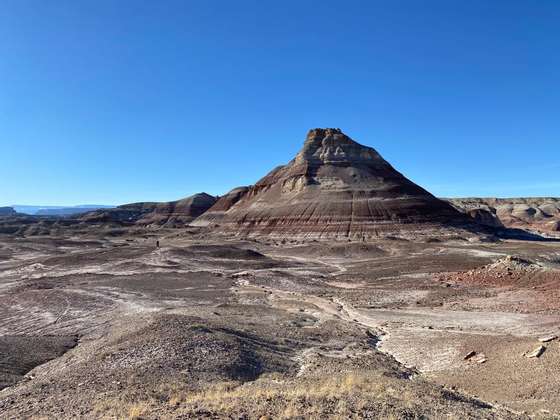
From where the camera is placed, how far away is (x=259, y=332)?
20969 mm

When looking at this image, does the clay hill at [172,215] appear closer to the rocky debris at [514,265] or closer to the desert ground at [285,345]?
the desert ground at [285,345]

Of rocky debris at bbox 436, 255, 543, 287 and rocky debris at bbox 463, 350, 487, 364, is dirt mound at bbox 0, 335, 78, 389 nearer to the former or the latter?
rocky debris at bbox 463, 350, 487, 364

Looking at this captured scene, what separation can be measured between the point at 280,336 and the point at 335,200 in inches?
2908

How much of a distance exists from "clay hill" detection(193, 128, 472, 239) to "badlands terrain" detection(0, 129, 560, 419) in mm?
19844

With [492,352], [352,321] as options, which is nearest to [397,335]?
[352,321]

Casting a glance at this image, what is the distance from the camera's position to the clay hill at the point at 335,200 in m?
85.9

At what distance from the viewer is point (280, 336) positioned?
813 inches

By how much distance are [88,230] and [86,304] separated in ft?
368

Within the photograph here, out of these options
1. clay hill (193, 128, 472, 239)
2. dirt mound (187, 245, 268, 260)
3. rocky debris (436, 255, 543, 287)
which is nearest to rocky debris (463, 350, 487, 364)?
rocky debris (436, 255, 543, 287)

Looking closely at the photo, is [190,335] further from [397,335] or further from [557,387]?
[557,387]

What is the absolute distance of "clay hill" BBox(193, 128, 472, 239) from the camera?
282 feet

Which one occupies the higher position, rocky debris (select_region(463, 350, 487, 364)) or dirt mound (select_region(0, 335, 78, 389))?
rocky debris (select_region(463, 350, 487, 364))

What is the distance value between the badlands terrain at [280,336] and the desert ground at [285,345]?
0.27ft

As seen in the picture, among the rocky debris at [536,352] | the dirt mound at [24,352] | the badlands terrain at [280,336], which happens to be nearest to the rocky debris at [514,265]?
the badlands terrain at [280,336]
